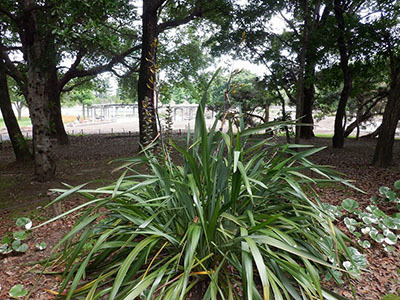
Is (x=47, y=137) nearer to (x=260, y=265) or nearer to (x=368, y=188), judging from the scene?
(x=260, y=265)

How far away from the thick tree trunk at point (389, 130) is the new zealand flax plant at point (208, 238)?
3.60 metres

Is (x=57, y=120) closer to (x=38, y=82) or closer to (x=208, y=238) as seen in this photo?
(x=38, y=82)

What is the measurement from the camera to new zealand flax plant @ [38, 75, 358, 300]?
145 cm

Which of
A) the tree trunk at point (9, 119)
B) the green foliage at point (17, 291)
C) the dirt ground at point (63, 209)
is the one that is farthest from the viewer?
the tree trunk at point (9, 119)

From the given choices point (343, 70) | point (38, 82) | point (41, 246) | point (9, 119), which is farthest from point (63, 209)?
point (343, 70)

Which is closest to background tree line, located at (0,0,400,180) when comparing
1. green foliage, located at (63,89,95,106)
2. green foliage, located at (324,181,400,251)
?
green foliage, located at (324,181,400,251)

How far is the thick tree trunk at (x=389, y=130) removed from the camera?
4.59 metres

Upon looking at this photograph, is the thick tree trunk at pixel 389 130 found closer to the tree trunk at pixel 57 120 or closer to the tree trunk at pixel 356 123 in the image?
the tree trunk at pixel 356 123

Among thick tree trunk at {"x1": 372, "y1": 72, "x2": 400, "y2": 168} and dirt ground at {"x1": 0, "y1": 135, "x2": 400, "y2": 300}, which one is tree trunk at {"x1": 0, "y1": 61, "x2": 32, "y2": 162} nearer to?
dirt ground at {"x1": 0, "y1": 135, "x2": 400, "y2": 300}

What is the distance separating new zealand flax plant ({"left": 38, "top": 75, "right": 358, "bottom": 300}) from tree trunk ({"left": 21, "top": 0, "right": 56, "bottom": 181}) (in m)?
2.73

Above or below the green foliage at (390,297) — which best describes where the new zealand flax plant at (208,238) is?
above

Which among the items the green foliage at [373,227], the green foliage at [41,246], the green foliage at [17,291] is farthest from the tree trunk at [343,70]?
the green foliage at [17,291]

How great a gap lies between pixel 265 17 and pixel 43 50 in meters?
5.21

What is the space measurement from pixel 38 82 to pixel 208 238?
374cm
